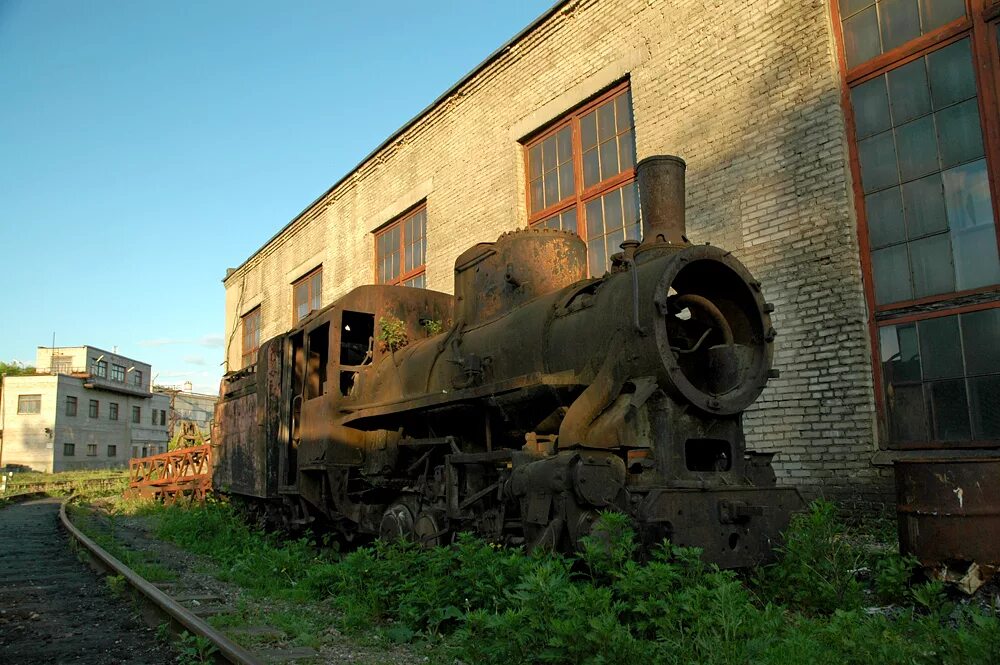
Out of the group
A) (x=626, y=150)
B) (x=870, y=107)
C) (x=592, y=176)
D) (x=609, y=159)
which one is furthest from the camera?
(x=592, y=176)

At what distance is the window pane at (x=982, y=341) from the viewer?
22.7 ft

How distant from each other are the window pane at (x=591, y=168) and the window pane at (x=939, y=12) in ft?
15.6

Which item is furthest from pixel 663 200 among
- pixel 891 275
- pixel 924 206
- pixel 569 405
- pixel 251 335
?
pixel 251 335

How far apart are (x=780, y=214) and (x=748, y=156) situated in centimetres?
92

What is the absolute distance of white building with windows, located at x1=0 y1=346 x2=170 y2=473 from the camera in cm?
4628

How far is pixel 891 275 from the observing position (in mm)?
7738

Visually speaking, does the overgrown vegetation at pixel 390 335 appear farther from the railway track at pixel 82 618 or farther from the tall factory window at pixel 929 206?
the tall factory window at pixel 929 206

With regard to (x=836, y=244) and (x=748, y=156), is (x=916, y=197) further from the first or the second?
(x=748, y=156)

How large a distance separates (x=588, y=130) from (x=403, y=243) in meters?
6.08

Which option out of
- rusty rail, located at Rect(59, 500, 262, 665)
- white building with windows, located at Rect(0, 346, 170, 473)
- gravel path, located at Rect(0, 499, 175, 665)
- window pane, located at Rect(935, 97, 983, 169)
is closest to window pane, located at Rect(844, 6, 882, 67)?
window pane, located at Rect(935, 97, 983, 169)

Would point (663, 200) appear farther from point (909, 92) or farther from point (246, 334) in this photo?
point (246, 334)

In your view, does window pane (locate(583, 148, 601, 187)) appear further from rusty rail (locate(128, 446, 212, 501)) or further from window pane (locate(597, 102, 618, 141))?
rusty rail (locate(128, 446, 212, 501))

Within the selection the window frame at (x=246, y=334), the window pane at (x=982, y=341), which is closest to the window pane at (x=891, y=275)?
the window pane at (x=982, y=341)

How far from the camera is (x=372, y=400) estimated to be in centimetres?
848
